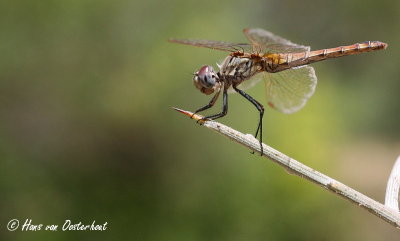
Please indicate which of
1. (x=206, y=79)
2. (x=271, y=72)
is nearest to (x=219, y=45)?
(x=206, y=79)

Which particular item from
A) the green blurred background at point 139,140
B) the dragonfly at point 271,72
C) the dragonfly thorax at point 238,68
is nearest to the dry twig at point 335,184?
the dragonfly at point 271,72

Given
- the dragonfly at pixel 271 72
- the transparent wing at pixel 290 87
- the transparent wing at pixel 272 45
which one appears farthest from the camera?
the transparent wing at pixel 290 87

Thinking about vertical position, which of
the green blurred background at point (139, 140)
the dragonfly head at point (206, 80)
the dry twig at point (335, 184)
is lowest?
the dry twig at point (335, 184)

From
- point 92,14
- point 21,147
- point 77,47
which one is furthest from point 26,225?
point 92,14

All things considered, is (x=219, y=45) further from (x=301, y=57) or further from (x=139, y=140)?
(x=139, y=140)

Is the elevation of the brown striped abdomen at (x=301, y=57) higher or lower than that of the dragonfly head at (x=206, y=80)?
higher

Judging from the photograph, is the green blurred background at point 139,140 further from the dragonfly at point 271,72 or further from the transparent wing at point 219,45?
the transparent wing at point 219,45

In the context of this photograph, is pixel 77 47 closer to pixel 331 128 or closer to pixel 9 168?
pixel 9 168
